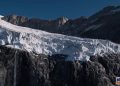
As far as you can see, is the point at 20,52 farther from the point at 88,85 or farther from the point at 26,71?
the point at 88,85

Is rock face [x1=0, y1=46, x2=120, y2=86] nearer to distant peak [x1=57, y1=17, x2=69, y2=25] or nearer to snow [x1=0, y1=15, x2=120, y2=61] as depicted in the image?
snow [x1=0, y1=15, x2=120, y2=61]

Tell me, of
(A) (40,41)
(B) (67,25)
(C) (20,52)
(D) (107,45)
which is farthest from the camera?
(B) (67,25)

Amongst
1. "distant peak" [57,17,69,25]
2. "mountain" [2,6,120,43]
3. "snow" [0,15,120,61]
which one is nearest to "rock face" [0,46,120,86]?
"snow" [0,15,120,61]

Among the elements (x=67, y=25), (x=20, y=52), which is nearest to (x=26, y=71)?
(x=20, y=52)

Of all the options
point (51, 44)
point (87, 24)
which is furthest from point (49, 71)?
point (87, 24)

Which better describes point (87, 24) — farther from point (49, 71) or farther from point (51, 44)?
point (49, 71)
